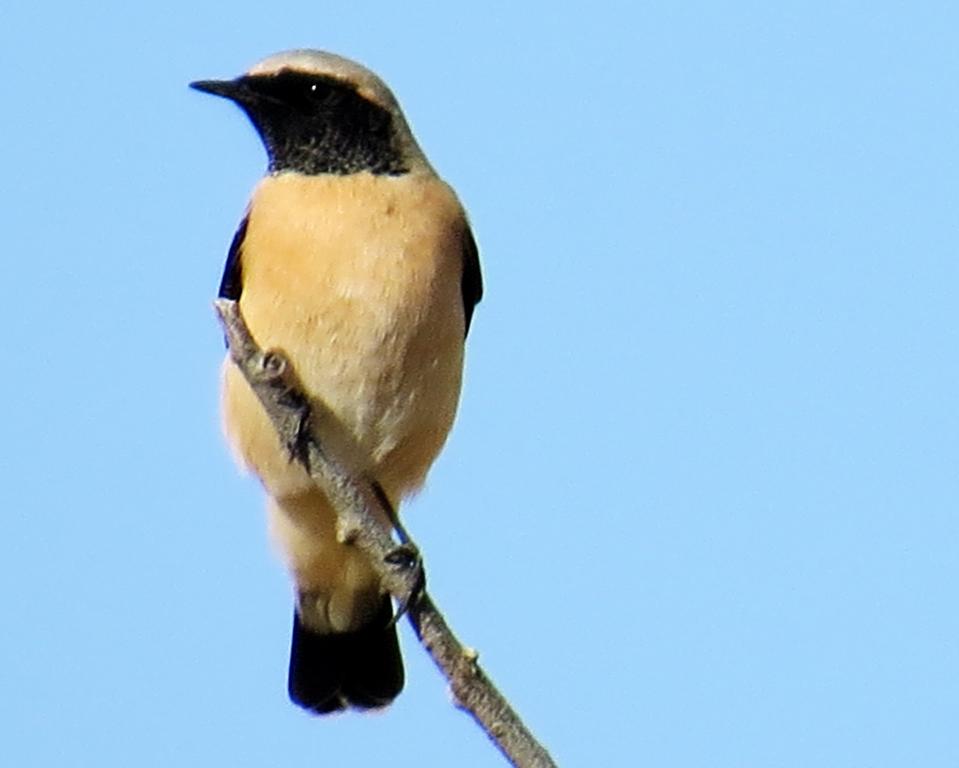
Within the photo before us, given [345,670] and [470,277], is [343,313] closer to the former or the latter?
[470,277]

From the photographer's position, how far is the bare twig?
468 centimetres

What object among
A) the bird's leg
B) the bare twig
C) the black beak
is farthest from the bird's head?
the bird's leg

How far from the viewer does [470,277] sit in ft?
24.1

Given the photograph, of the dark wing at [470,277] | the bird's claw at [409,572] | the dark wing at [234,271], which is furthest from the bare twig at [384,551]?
the dark wing at [470,277]

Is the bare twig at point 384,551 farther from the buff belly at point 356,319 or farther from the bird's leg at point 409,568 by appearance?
the buff belly at point 356,319

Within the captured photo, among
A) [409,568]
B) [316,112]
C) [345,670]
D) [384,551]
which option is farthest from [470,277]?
[384,551]

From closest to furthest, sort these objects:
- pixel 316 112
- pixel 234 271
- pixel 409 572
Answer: pixel 409 572
pixel 234 271
pixel 316 112

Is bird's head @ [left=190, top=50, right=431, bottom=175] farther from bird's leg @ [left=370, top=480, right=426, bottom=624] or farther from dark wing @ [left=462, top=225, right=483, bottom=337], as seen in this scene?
bird's leg @ [left=370, top=480, right=426, bottom=624]

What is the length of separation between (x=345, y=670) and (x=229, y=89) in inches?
92.4

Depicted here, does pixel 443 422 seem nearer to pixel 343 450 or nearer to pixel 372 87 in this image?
pixel 343 450

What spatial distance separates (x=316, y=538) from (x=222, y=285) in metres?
1.07

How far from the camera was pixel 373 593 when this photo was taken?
25.8ft

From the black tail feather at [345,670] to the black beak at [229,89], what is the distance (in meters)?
2.17

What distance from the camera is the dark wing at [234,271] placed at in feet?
23.0
